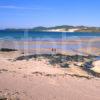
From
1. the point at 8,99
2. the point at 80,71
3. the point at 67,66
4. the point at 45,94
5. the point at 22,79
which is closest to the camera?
the point at 8,99

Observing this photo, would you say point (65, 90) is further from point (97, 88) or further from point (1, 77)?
point (1, 77)

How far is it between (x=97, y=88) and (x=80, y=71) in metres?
4.04

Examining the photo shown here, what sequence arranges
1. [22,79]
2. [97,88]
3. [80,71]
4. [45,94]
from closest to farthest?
[45,94] < [97,88] < [22,79] < [80,71]

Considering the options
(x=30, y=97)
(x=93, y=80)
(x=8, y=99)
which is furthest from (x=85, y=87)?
(x=8, y=99)

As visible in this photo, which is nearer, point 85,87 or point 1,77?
point 85,87

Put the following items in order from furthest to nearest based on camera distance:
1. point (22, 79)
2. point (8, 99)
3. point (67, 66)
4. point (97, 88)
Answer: point (67, 66) < point (22, 79) < point (97, 88) < point (8, 99)

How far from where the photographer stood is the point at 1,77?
925 centimetres

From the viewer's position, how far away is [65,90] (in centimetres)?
782

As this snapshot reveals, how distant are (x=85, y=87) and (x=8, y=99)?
2.44m

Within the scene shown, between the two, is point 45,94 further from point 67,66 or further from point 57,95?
point 67,66

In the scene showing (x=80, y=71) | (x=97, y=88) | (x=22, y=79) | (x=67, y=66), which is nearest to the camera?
(x=97, y=88)

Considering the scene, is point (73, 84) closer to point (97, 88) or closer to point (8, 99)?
point (97, 88)

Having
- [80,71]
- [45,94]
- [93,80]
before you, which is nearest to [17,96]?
[45,94]

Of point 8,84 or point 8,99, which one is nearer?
point 8,99
